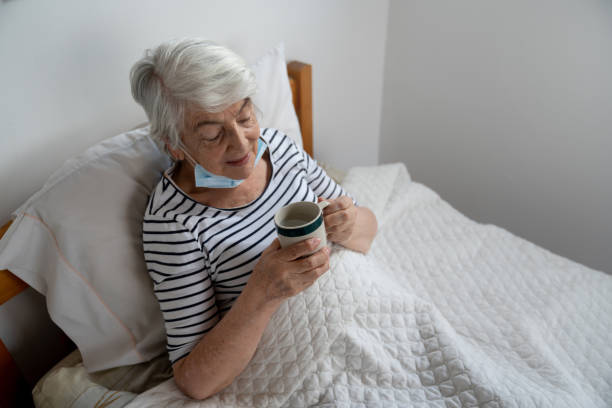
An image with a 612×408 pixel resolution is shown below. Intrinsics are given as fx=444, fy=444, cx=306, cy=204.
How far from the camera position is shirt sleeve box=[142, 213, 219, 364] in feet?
3.24

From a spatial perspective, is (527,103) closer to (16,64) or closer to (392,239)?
(392,239)

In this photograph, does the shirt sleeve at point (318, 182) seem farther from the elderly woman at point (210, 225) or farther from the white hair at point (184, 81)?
the white hair at point (184, 81)

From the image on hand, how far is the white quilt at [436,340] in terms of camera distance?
0.95 m

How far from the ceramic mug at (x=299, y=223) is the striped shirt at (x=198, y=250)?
0.25m

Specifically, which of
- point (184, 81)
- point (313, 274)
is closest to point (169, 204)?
point (184, 81)

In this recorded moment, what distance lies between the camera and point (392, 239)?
144 centimetres

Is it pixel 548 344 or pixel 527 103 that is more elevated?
pixel 527 103

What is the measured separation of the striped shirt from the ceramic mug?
25 cm

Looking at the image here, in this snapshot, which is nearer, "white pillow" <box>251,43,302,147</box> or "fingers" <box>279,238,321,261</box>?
"fingers" <box>279,238,321,261</box>

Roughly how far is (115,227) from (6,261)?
0.74ft

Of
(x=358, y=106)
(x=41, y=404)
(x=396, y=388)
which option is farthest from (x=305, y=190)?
(x=358, y=106)

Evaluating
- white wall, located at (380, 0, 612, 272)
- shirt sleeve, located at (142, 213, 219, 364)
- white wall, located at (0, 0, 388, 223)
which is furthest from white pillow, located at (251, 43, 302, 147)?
white wall, located at (380, 0, 612, 272)

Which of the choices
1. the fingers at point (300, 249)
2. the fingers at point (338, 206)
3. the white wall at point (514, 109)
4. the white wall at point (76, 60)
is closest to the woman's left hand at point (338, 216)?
the fingers at point (338, 206)

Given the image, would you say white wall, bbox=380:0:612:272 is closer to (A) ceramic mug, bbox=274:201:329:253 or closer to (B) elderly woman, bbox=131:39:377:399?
(B) elderly woman, bbox=131:39:377:399
